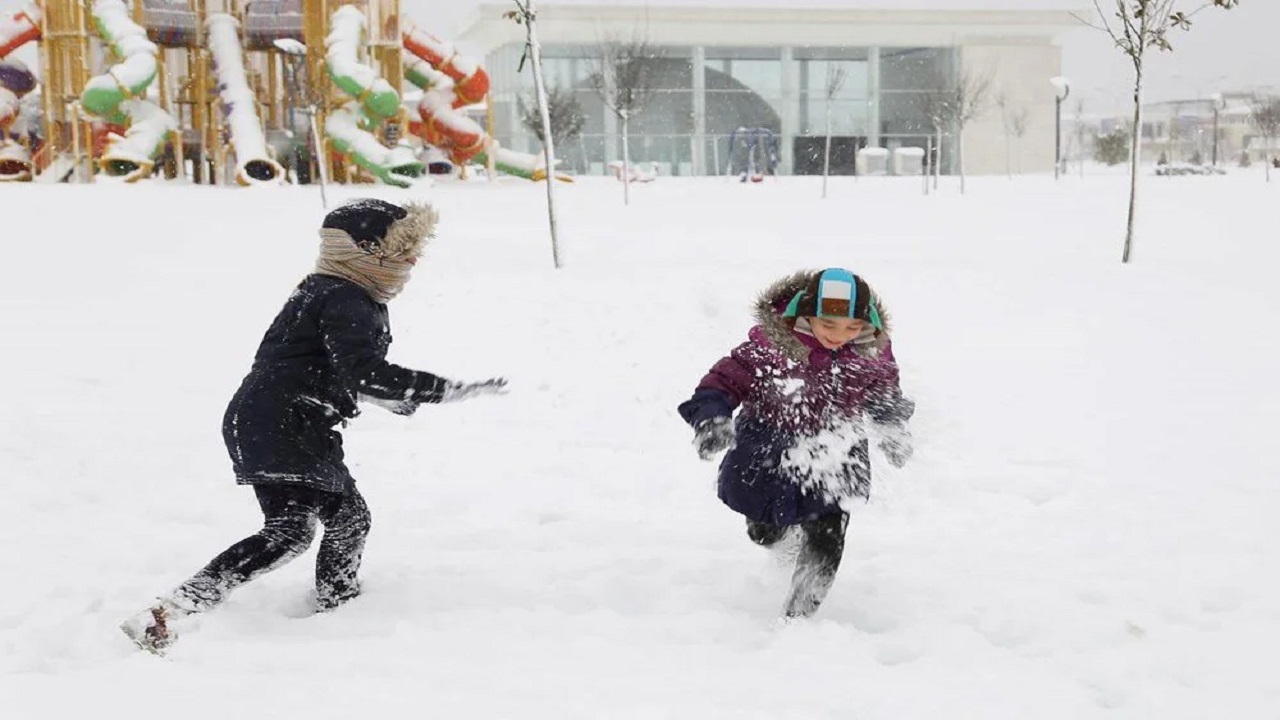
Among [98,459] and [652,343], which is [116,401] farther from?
[652,343]

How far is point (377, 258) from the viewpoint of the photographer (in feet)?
12.1

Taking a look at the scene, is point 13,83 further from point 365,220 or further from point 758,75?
point 758,75

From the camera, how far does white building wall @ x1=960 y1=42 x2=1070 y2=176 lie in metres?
53.9

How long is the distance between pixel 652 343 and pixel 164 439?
172 inches

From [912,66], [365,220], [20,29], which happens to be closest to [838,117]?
[912,66]

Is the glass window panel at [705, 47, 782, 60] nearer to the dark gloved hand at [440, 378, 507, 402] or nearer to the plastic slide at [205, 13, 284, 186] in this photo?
the plastic slide at [205, 13, 284, 186]

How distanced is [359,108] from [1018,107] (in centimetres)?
3908

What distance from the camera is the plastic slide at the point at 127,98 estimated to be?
899 inches

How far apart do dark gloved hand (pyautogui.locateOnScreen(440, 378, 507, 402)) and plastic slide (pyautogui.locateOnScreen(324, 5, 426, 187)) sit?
21.0 meters

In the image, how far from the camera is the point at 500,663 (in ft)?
11.8

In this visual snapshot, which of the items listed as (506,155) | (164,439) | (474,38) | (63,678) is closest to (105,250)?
(164,439)

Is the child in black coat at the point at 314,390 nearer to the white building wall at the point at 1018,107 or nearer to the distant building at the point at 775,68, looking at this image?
the distant building at the point at 775,68

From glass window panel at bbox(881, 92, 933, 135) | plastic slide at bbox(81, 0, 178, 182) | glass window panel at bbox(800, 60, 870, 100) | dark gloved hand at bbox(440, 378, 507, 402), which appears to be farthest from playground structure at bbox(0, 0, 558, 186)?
glass window panel at bbox(881, 92, 933, 135)

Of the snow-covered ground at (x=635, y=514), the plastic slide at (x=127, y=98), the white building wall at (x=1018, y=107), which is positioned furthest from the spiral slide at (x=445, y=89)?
the white building wall at (x=1018, y=107)
